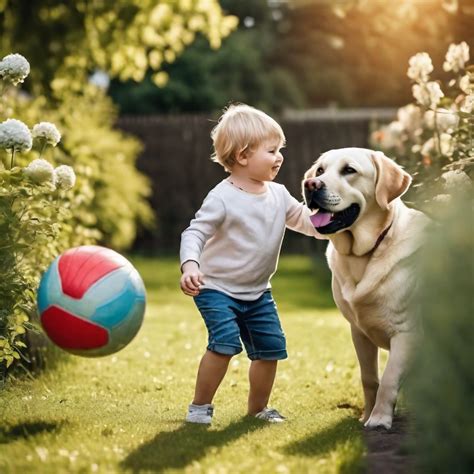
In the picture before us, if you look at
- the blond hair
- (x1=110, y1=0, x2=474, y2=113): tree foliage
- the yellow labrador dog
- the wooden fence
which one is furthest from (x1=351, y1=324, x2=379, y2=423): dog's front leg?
(x1=110, y1=0, x2=474, y2=113): tree foliage

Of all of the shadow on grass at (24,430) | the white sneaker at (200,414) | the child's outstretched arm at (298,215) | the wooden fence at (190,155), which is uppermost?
the child's outstretched arm at (298,215)

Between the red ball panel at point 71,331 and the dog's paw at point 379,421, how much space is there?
135 centimetres

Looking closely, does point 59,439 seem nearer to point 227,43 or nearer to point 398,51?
point 227,43

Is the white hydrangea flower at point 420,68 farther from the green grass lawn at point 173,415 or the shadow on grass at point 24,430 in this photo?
the shadow on grass at point 24,430

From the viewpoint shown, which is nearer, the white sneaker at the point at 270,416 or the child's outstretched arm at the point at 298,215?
the white sneaker at the point at 270,416

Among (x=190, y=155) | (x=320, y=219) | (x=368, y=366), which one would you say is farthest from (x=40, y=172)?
(x=190, y=155)

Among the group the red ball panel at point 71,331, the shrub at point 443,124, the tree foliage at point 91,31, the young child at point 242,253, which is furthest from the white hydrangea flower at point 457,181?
the tree foliage at point 91,31

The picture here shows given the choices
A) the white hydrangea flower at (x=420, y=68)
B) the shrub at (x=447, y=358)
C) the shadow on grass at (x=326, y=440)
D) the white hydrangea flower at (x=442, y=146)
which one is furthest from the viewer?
the white hydrangea flower at (x=420, y=68)

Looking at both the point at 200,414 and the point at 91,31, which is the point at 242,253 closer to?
the point at 200,414

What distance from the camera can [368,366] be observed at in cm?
530

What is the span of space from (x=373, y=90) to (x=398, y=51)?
4.51 m

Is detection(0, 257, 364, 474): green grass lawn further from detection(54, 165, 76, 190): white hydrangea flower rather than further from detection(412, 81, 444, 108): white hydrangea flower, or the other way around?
detection(412, 81, 444, 108): white hydrangea flower

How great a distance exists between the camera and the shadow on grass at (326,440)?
13.9ft

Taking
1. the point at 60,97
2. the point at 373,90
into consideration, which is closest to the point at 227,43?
the point at 373,90
